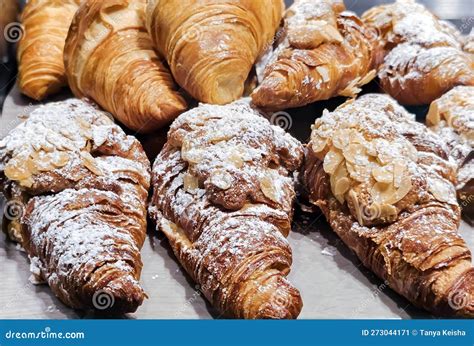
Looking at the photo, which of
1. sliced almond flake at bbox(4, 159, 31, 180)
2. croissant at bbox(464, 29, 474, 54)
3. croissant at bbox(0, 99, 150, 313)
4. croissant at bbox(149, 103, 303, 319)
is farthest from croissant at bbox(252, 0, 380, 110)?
sliced almond flake at bbox(4, 159, 31, 180)

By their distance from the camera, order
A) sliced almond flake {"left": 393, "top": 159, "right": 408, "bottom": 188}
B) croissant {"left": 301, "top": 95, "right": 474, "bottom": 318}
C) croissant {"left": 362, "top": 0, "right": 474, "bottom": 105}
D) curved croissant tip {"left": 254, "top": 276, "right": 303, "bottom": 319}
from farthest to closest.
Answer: croissant {"left": 362, "top": 0, "right": 474, "bottom": 105} → sliced almond flake {"left": 393, "top": 159, "right": 408, "bottom": 188} → croissant {"left": 301, "top": 95, "right": 474, "bottom": 318} → curved croissant tip {"left": 254, "top": 276, "right": 303, "bottom": 319}

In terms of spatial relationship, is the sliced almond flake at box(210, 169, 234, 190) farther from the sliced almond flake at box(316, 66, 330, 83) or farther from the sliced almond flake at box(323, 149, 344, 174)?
the sliced almond flake at box(316, 66, 330, 83)

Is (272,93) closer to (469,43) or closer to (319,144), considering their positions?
(319,144)

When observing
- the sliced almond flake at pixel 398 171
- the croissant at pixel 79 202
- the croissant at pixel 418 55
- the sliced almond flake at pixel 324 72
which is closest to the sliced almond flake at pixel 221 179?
the croissant at pixel 79 202

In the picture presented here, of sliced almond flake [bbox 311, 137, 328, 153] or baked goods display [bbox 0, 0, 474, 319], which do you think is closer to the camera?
baked goods display [bbox 0, 0, 474, 319]

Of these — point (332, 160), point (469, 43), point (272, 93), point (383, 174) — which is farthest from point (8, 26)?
point (469, 43)

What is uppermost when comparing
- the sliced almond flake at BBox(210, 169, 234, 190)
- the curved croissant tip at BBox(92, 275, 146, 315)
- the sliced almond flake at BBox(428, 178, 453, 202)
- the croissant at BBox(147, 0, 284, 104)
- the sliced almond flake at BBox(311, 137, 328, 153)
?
the croissant at BBox(147, 0, 284, 104)
